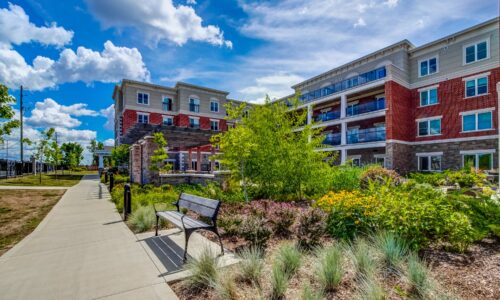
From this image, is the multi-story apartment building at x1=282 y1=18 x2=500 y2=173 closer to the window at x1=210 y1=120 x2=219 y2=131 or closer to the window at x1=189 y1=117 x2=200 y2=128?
the window at x1=210 y1=120 x2=219 y2=131

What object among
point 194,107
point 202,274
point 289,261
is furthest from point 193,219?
point 194,107

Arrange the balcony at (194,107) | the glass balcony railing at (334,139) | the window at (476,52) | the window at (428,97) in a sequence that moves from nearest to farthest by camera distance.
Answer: the window at (476,52), the window at (428,97), the glass balcony railing at (334,139), the balcony at (194,107)

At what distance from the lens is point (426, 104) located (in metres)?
23.2

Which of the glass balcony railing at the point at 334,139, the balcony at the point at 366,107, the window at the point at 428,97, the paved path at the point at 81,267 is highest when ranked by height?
the window at the point at 428,97

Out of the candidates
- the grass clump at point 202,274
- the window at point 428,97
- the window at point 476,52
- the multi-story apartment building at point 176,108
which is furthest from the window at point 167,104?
the grass clump at point 202,274

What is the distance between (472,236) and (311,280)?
2.81m

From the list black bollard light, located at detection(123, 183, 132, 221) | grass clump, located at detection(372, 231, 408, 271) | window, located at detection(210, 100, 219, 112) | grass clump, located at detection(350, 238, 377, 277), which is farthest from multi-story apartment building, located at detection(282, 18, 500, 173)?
window, located at detection(210, 100, 219, 112)

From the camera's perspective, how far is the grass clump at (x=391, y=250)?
3.51m

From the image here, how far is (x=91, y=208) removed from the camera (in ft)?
32.1

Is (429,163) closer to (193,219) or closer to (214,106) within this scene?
(193,219)

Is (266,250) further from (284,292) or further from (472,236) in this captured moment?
(472,236)

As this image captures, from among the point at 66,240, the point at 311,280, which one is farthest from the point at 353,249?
the point at 66,240

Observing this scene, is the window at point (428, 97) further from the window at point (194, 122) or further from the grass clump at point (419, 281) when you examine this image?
the window at point (194, 122)

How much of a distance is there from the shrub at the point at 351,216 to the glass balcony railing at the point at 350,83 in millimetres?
22106
